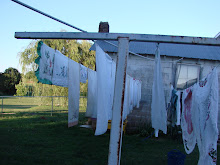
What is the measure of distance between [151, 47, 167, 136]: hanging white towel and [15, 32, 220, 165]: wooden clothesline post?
39 cm

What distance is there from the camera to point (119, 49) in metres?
2.75

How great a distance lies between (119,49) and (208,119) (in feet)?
4.47

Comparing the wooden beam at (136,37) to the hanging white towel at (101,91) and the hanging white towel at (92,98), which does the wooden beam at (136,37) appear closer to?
the hanging white towel at (101,91)

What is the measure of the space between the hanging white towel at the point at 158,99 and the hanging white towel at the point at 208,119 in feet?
1.57

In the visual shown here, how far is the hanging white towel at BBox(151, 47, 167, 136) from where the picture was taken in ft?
10.1

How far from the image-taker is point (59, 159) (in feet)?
16.5

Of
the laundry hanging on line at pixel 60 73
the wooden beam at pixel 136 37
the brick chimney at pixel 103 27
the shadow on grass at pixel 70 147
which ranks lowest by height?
the shadow on grass at pixel 70 147

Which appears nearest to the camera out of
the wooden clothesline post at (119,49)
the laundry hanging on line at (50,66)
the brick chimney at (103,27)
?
the wooden clothesline post at (119,49)

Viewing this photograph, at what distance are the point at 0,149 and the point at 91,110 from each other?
99.7 inches

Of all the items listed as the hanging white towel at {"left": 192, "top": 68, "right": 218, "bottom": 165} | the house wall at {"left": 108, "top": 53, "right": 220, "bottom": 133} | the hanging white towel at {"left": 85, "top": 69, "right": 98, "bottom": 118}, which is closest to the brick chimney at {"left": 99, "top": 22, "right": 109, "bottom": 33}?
the house wall at {"left": 108, "top": 53, "right": 220, "bottom": 133}

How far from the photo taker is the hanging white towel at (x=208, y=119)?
8.58 ft

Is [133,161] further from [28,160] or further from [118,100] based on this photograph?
[118,100]

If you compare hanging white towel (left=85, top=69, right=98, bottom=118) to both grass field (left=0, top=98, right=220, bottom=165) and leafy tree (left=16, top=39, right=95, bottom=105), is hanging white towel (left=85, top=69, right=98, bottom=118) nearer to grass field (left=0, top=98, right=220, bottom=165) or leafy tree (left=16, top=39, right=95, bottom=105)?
grass field (left=0, top=98, right=220, bottom=165)

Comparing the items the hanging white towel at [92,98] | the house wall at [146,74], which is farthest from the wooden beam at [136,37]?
the house wall at [146,74]
